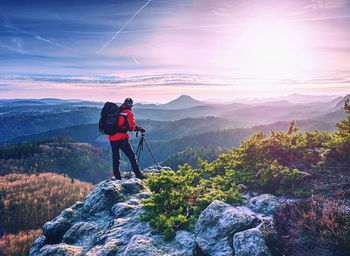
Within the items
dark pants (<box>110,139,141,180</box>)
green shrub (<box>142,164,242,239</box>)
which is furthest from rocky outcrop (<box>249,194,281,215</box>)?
dark pants (<box>110,139,141,180</box>)

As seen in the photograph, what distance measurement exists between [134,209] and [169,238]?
264 cm

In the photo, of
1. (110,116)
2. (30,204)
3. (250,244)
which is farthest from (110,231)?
(30,204)

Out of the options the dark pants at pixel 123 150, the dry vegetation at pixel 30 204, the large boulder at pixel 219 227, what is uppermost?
the dark pants at pixel 123 150

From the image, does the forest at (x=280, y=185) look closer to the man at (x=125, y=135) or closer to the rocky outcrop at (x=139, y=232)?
the rocky outcrop at (x=139, y=232)

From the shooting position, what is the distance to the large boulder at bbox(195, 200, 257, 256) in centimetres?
450

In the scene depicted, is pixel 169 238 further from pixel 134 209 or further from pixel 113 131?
pixel 113 131

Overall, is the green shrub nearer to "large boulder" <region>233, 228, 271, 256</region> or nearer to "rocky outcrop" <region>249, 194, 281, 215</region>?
"rocky outcrop" <region>249, 194, 281, 215</region>

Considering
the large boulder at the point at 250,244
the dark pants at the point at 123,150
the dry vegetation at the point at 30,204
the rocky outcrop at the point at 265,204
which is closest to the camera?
the large boulder at the point at 250,244

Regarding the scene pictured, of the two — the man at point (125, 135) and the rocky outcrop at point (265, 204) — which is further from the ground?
the man at point (125, 135)

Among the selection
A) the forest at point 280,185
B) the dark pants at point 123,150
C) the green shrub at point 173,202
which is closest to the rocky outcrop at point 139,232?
the green shrub at point 173,202

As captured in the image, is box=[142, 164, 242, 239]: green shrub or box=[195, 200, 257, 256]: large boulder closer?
box=[195, 200, 257, 256]: large boulder

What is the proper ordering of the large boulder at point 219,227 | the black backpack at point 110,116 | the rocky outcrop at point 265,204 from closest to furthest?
the large boulder at point 219,227, the rocky outcrop at point 265,204, the black backpack at point 110,116

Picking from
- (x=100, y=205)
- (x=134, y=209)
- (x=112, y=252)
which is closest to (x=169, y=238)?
(x=112, y=252)

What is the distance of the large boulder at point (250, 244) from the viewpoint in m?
3.88
